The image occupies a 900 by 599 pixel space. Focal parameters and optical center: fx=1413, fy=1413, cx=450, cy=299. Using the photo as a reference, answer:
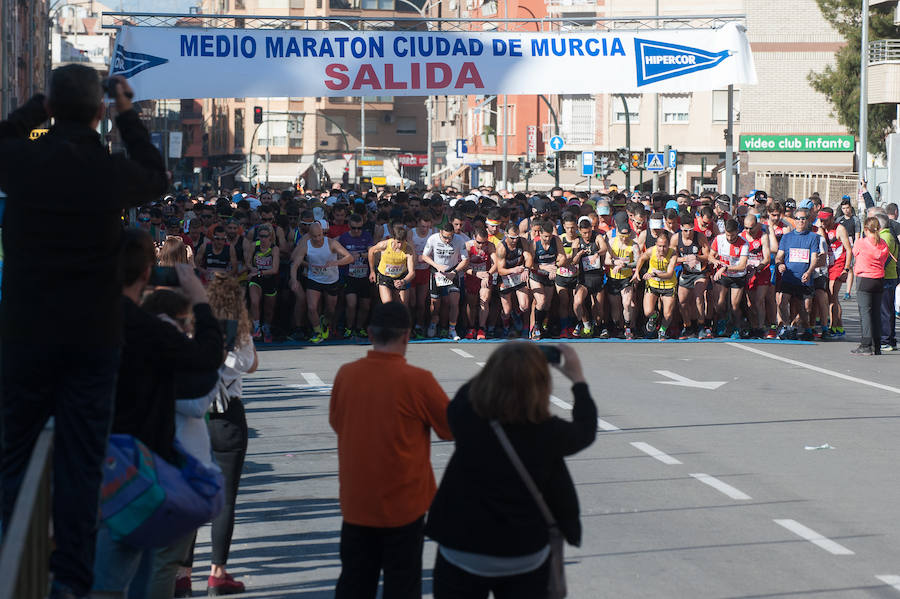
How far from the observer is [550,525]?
16.8 feet

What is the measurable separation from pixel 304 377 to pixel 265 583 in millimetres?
8722

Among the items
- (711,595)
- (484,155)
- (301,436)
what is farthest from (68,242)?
(484,155)

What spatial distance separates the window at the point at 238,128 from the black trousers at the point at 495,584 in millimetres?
121919

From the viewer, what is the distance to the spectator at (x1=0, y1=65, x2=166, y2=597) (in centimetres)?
470

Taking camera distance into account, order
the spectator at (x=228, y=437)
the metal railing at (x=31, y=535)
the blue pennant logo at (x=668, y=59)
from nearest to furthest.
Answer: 1. the metal railing at (x=31, y=535)
2. the spectator at (x=228, y=437)
3. the blue pennant logo at (x=668, y=59)

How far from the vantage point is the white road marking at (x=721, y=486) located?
32.1 feet

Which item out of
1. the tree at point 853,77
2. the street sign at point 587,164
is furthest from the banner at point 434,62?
the tree at point 853,77

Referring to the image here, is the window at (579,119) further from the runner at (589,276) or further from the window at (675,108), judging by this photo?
the runner at (589,276)

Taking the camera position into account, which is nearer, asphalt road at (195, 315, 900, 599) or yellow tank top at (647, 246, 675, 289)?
asphalt road at (195, 315, 900, 599)

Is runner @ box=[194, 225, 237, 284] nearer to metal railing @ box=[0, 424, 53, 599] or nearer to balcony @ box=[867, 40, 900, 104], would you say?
metal railing @ box=[0, 424, 53, 599]

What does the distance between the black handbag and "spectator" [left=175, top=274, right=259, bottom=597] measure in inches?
96.3

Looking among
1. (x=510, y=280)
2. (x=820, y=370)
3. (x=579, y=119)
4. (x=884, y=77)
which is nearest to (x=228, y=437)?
(x=820, y=370)

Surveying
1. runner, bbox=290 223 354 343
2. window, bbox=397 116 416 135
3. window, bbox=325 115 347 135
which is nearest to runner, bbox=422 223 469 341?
runner, bbox=290 223 354 343

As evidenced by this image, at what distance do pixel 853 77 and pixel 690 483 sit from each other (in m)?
47.2
